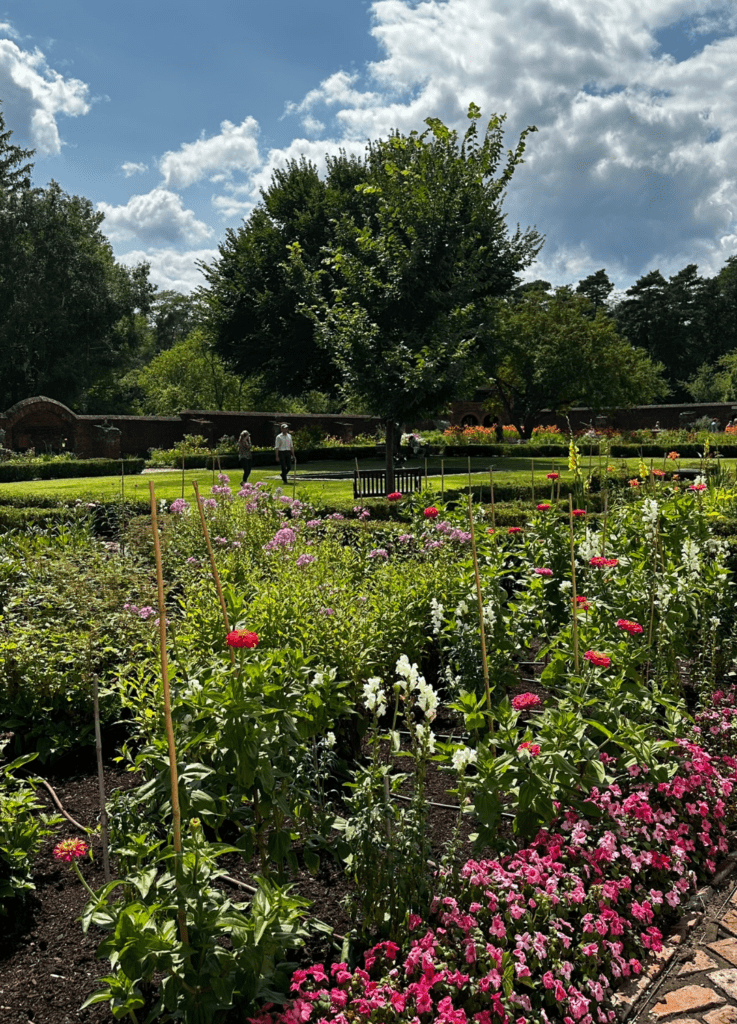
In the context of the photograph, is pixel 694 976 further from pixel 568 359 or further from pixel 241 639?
pixel 568 359

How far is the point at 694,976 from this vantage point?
7.88ft

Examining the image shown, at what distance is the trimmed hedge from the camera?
20.7 meters

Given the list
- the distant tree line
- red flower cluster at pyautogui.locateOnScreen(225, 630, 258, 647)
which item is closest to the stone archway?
the distant tree line

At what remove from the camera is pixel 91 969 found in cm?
235

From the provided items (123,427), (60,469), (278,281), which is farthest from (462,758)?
(123,427)

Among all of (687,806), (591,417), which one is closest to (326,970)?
(687,806)

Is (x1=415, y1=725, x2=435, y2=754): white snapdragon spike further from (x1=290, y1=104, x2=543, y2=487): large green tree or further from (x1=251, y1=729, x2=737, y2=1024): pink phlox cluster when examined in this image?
(x1=290, y1=104, x2=543, y2=487): large green tree

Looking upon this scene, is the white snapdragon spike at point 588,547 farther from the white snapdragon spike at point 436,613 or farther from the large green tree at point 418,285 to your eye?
the large green tree at point 418,285

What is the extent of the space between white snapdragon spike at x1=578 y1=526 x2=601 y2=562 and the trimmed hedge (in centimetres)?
1853

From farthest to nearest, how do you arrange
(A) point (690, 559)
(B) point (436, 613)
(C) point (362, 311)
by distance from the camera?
(C) point (362, 311) → (A) point (690, 559) → (B) point (436, 613)

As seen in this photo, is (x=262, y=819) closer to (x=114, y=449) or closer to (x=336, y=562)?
(x=336, y=562)

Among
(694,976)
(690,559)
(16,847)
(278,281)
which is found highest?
(278,281)

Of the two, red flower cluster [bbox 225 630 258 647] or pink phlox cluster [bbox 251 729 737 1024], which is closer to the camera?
pink phlox cluster [bbox 251 729 737 1024]

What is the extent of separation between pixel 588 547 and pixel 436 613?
1272 millimetres
